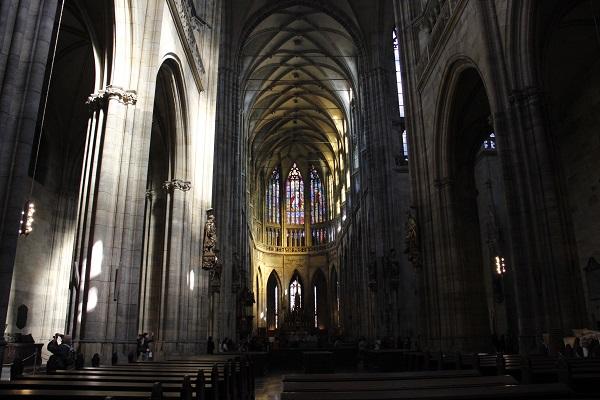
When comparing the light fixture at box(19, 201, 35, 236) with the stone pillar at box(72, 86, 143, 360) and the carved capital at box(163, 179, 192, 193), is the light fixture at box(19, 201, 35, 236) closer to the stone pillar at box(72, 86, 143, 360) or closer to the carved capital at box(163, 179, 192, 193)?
the stone pillar at box(72, 86, 143, 360)

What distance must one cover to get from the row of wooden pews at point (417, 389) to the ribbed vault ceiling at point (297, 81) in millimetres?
27997

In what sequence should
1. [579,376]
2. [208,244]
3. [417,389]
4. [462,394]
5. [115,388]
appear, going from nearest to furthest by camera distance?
[462,394] < [417,389] < [115,388] < [579,376] < [208,244]

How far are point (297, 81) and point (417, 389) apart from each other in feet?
118

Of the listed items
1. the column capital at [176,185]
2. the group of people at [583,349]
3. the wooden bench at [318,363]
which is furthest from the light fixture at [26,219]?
the group of people at [583,349]

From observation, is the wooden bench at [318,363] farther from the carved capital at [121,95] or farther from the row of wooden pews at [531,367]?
the carved capital at [121,95]

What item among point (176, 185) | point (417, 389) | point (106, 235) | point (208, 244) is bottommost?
point (417, 389)

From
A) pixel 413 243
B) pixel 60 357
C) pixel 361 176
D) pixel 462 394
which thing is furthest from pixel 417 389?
pixel 361 176

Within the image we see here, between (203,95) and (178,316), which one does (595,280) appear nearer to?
(178,316)

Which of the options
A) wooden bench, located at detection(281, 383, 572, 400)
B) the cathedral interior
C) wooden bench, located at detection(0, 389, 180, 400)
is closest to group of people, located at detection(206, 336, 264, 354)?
the cathedral interior

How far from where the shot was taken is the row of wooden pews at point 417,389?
307 centimetres

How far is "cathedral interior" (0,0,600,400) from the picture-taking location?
902 centimetres

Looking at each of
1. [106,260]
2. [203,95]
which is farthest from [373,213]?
[106,260]

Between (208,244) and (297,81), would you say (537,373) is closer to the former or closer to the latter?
(208,244)

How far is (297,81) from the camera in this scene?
124 ft
